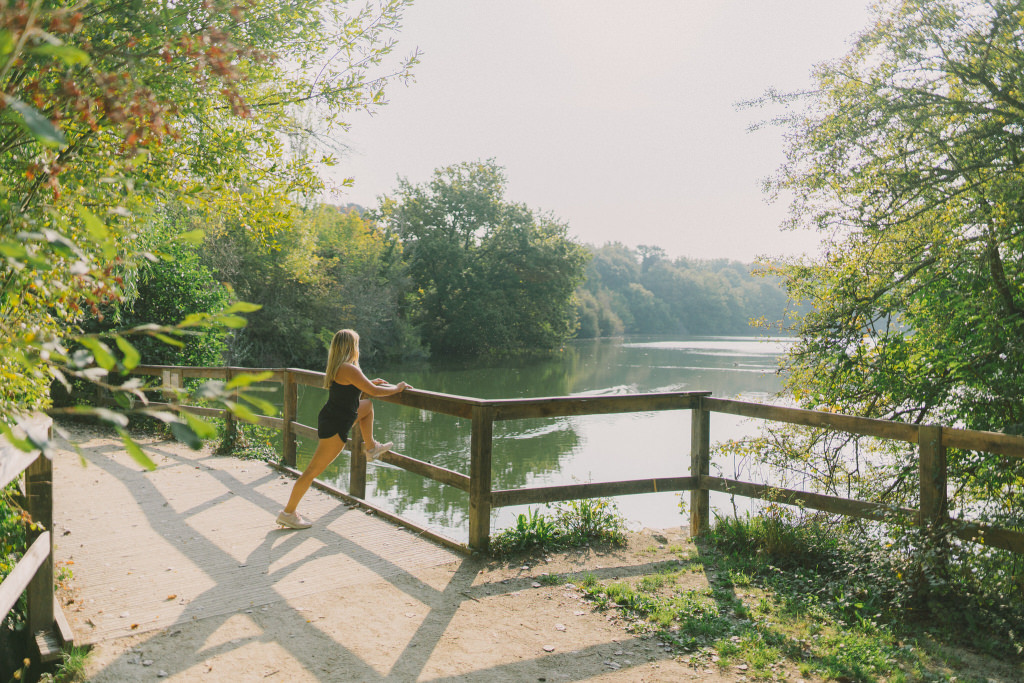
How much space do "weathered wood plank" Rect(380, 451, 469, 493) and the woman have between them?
11.1 inches

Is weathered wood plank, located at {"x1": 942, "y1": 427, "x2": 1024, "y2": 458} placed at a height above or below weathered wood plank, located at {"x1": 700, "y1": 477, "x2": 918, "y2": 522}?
above

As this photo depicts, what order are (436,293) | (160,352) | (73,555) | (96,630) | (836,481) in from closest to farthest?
(96,630), (73,555), (836,481), (160,352), (436,293)

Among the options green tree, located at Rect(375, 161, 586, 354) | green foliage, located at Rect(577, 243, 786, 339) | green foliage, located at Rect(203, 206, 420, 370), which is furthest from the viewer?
green foliage, located at Rect(577, 243, 786, 339)

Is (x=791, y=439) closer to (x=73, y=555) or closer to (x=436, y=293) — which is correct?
(x=73, y=555)

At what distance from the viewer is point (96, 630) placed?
3.57 meters

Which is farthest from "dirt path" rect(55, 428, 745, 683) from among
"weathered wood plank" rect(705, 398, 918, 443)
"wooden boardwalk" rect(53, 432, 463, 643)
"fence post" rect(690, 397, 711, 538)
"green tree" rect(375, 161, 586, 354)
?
"green tree" rect(375, 161, 586, 354)

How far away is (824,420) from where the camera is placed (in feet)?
15.5

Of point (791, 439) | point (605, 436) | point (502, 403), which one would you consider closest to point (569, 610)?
point (502, 403)

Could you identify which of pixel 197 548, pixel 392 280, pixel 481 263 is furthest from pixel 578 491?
pixel 481 263

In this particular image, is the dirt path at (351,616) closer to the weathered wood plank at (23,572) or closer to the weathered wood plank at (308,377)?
the weathered wood plank at (23,572)

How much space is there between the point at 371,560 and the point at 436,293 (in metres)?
39.5

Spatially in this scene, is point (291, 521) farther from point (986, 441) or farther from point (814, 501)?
point (986, 441)

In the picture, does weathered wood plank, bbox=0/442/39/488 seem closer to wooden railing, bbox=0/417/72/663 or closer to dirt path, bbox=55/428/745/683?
wooden railing, bbox=0/417/72/663

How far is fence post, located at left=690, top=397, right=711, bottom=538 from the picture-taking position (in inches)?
214
